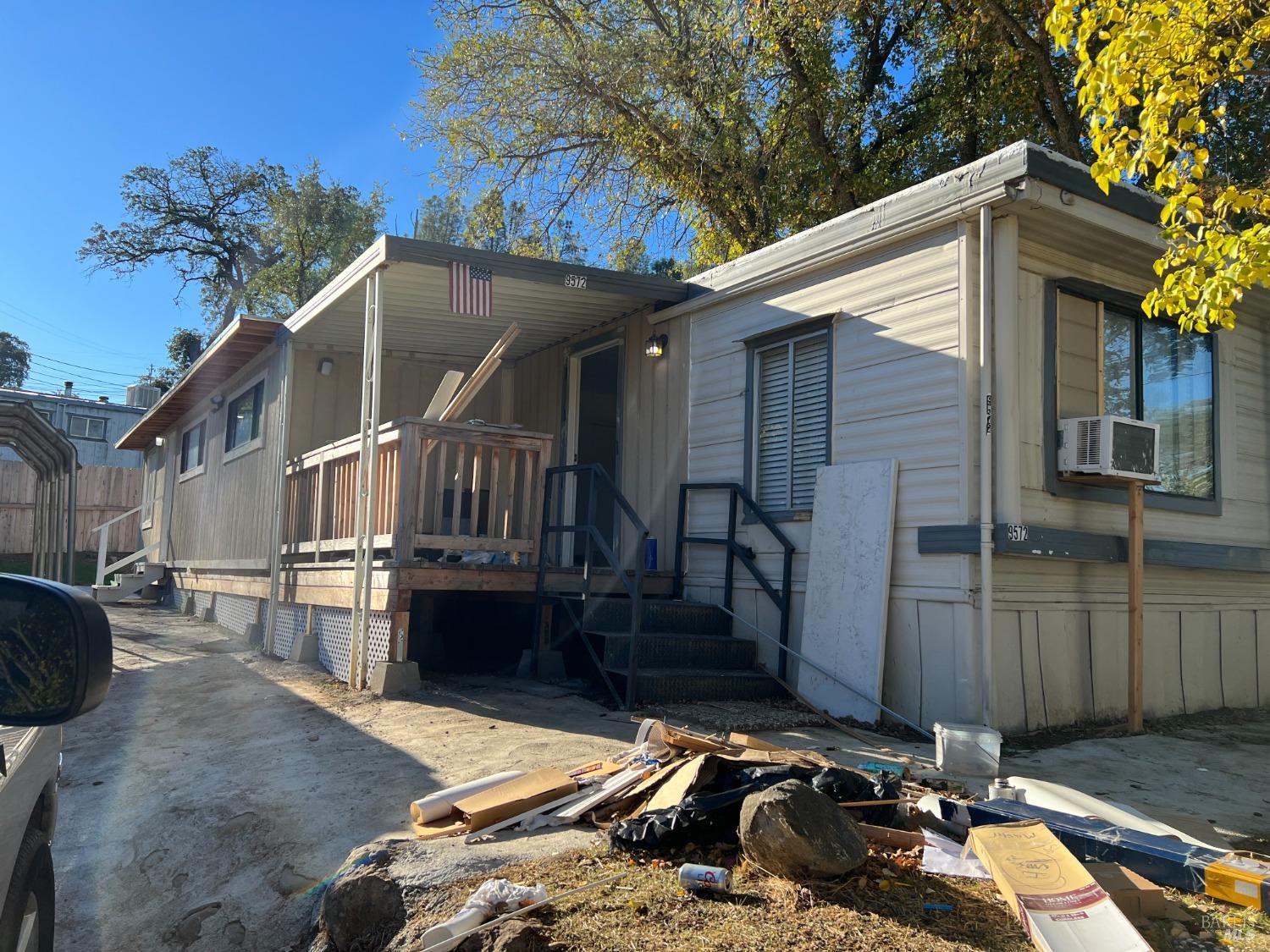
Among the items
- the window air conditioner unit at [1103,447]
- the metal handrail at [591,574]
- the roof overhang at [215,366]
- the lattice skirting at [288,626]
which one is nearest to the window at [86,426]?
the roof overhang at [215,366]

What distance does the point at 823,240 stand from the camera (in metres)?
6.84

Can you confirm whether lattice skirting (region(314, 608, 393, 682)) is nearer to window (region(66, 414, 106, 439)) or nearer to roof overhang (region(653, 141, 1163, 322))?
roof overhang (region(653, 141, 1163, 322))

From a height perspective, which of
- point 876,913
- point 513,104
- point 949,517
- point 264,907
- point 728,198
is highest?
point 513,104

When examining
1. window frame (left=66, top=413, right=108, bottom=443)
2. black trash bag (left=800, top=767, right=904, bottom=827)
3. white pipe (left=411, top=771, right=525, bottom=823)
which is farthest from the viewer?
window frame (left=66, top=413, right=108, bottom=443)

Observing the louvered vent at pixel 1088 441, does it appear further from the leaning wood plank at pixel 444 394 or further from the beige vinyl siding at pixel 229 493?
the beige vinyl siding at pixel 229 493

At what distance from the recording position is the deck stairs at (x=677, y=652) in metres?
6.38

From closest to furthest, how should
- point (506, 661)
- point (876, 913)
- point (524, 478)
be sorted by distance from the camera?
point (876, 913) → point (524, 478) → point (506, 661)

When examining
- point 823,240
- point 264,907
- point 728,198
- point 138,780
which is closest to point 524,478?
point 823,240

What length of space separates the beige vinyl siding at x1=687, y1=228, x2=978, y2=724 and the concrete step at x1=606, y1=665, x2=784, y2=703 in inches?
13.8

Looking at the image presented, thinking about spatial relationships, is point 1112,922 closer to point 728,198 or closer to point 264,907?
point 264,907

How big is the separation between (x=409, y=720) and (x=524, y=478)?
221 cm

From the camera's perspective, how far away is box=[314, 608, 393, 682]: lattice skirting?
6.90 meters

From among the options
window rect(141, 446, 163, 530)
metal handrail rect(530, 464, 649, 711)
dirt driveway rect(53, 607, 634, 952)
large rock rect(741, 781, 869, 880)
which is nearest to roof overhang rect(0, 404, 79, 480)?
dirt driveway rect(53, 607, 634, 952)

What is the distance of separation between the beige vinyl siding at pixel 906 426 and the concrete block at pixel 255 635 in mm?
5238
